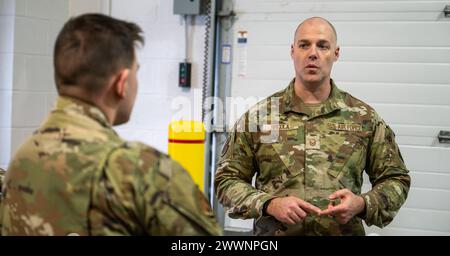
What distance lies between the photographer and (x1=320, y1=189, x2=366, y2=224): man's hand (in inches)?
79.5

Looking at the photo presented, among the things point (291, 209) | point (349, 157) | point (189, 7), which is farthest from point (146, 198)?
point (189, 7)

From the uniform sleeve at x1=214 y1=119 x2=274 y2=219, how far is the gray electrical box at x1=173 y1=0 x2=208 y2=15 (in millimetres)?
1853

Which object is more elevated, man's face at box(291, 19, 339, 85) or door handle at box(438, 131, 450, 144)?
man's face at box(291, 19, 339, 85)

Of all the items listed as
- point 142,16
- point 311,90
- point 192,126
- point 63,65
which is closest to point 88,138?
point 63,65

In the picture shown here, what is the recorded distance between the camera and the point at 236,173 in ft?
7.75

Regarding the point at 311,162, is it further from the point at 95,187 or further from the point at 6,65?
the point at 6,65

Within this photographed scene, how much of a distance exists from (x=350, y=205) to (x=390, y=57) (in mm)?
1984

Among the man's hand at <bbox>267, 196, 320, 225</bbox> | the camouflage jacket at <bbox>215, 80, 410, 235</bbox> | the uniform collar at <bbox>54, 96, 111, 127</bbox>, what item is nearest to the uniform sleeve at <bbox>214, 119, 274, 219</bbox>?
the camouflage jacket at <bbox>215, 80, 410, 235</bbox>

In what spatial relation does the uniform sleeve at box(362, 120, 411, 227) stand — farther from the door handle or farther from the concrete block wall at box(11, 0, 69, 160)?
the concrete block wall at box(11, 0, 69, 160)

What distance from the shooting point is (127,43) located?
1.33m

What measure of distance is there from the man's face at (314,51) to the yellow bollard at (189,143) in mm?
1644

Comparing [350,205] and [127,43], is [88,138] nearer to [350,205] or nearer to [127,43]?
[127,43]

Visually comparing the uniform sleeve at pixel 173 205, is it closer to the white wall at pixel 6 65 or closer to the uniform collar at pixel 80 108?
the uniform collar at pixel 80 108

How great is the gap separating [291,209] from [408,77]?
6.80 ft
